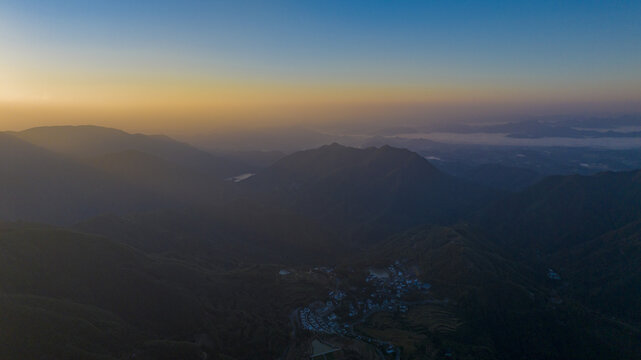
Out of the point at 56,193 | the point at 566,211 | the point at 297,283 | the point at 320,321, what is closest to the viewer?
the point at 320,321

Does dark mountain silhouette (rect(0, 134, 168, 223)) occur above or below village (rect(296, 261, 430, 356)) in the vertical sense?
above

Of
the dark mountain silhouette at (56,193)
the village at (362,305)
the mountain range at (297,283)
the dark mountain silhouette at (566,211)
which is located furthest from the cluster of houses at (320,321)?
the dark mountain silhouette at (56,193)

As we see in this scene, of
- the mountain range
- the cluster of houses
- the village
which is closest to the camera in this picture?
the mountain range

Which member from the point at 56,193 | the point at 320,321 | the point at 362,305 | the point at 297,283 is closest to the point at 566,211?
the point at 362,305

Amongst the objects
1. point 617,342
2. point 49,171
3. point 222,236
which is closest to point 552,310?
point 617,342

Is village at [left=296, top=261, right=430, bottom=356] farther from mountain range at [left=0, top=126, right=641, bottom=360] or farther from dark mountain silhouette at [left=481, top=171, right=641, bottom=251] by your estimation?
dark mountain silhouette at [left=481, top=171, right=641, bottom=251]

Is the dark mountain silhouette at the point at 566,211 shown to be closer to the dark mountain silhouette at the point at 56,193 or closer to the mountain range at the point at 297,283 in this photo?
the mountain range at the point at 297,283

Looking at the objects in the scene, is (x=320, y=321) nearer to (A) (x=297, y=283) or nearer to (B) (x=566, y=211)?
(A) (x=297, y=283)

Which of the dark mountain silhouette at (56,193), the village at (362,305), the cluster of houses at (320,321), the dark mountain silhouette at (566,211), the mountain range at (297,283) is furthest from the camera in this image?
the dark mountain silhouette at (56,193)

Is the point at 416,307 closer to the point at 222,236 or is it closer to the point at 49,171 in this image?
the point at 222,236

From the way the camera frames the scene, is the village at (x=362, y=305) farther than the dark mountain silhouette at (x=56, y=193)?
No

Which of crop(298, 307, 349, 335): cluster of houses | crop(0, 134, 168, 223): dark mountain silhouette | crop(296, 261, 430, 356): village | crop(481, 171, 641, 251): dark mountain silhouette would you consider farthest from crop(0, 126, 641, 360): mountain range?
crop(0, 134, 168, 223): dark mountain silhouette
